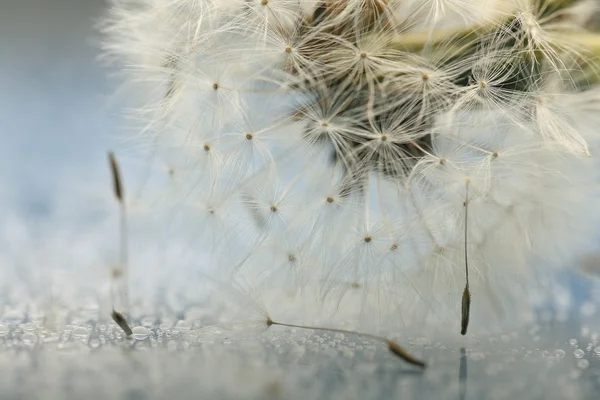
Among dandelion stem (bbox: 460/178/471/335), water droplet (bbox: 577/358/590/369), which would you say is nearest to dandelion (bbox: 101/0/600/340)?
dandelion stem (bbox: 460/178/471/335)

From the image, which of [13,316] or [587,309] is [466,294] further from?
[13,316]

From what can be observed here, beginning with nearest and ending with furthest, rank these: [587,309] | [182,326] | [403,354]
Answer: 1. [403,354]
2. [182,326]
3. [587,309]

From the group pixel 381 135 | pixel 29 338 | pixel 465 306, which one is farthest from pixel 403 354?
pixel 29 338

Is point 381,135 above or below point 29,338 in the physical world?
above

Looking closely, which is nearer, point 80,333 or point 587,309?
point 80,333

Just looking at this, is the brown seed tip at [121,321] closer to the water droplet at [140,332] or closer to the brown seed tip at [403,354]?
the water droplet at [140,332]

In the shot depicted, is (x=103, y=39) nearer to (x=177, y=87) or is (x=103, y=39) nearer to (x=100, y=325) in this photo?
(x=177, y=87)
